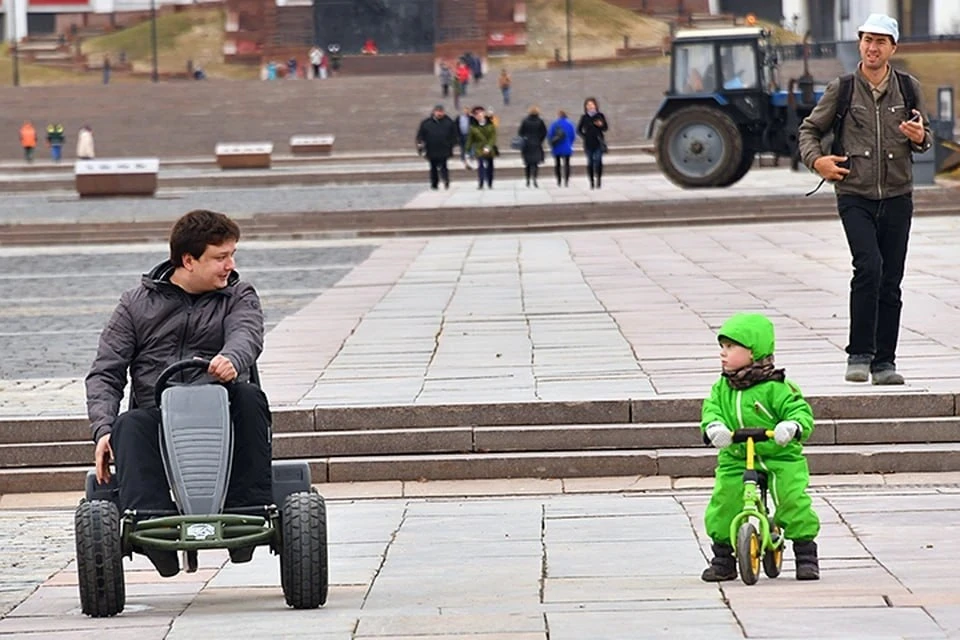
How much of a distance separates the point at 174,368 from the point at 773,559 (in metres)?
1.95

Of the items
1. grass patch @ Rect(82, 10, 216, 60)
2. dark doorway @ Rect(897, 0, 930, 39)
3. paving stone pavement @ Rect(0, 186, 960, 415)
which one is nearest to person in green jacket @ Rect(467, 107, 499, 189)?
paving stone pavement @ Rect(0, 186, 960, 415)

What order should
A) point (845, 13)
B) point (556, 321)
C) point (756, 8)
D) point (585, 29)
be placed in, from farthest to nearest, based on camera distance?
point (756, 8) < point (845, 13) < point (585, 29) < point (556, 321)

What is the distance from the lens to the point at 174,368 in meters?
6.67

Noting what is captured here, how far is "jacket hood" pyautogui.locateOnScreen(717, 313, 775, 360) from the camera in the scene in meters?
6.88

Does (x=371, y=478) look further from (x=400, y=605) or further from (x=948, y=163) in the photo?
(x=948, y=163)

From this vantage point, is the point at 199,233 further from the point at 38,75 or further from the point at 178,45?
the point at 178,45

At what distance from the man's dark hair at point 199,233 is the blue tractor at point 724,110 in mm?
25782

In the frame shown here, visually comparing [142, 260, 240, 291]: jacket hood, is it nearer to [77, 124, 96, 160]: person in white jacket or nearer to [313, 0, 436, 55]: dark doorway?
[77, 124, 96, 160]: person in white jacket

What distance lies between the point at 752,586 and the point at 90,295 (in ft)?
44.8

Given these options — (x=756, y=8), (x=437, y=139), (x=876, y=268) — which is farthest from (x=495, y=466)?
(x=756, y=8)

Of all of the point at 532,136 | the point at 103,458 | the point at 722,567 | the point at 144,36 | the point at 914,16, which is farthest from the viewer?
the point at 914,16

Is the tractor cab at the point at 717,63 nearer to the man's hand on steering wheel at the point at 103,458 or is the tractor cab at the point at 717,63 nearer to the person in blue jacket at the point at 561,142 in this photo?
the person in blue jacket at the point at 561,142

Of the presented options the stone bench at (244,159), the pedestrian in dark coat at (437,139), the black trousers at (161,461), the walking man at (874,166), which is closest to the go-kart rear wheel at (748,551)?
the black trousers at (161,461)


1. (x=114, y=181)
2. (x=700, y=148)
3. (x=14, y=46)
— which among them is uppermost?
(x=14, y=46)
